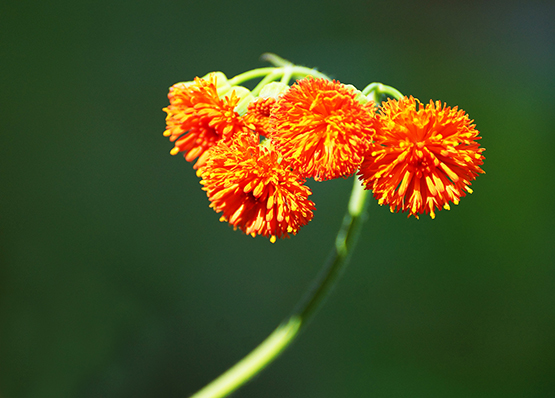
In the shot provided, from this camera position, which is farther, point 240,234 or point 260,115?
point 240,234

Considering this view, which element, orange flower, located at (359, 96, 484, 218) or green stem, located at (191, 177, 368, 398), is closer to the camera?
orange flower, located at (359, 96, 484, 218)

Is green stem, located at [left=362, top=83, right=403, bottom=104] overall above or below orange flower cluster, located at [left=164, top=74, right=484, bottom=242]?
above

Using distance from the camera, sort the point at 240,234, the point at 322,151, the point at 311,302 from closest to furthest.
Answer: the point at 322,151, the point at 311,302, the point at 240,234

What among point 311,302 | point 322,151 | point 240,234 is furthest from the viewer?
point 240,234

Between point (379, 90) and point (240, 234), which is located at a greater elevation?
point (379, 90)

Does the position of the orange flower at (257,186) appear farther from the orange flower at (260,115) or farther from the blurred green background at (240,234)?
the blurred green background at (240,234)

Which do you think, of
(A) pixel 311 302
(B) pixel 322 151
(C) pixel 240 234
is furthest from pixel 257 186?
(C) pixel 240 234

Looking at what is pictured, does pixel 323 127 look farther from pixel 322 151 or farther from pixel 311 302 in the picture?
pixel 311 302

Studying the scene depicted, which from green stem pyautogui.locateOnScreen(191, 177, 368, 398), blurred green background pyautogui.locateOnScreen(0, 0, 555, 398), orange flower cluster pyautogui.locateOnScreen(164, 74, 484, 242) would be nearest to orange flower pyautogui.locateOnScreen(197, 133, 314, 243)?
orange flower cluster pyautogui.locateOnScreen(164, 74, 484, 242)

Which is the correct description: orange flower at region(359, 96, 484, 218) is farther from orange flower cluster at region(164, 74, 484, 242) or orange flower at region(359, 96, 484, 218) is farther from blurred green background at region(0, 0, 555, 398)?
blurred green background at region(0, 0, 555, 398)
